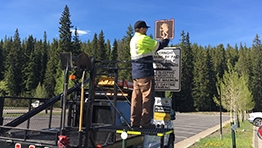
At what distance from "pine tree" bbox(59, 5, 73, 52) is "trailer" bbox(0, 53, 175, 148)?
4698 centimetres

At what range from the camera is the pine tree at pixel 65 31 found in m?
53.1

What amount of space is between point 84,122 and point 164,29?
10.0 ft

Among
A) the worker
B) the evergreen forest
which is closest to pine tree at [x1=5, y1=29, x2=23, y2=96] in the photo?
the evergreen forest

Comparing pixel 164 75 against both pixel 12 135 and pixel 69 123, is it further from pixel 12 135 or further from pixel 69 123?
pixel 12 135

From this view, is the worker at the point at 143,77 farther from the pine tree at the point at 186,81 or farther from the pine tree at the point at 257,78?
the pine tree at the point at 257,78

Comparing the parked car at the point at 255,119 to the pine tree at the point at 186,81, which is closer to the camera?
the parked car at the point at 255,119

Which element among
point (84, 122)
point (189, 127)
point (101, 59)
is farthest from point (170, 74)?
point (101, 59)

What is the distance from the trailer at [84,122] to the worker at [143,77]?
0.81ft

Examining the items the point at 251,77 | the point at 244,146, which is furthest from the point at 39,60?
the point at 244,146

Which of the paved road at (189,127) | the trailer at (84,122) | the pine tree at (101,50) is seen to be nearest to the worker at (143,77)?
the trailer at (84,122)

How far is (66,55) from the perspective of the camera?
11.7ft

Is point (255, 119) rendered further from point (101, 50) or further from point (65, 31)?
point (101, 50)

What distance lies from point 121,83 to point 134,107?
2.21 meters

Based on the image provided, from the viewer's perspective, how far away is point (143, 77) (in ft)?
14.5
